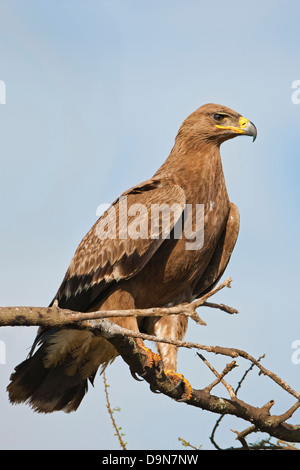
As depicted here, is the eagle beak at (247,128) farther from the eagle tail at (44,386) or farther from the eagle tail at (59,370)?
the eagle tail at (44,386)

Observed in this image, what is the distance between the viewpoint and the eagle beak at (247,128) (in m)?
6.93

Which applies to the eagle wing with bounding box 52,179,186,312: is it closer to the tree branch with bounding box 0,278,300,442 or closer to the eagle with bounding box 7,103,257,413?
the eagle with bounding box 7,103,257,413

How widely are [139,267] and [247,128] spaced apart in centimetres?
205

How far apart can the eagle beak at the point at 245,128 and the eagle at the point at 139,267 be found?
414mm

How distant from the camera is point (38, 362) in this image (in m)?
6.08

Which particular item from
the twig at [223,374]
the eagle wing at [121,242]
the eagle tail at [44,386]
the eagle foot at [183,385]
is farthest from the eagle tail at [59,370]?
the twig at [223,374]

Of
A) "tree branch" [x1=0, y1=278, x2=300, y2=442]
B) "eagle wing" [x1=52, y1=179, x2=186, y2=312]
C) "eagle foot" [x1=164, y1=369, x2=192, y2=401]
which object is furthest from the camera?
"eagle wing" [x1=52, y1=179, x2=186, y2=312]

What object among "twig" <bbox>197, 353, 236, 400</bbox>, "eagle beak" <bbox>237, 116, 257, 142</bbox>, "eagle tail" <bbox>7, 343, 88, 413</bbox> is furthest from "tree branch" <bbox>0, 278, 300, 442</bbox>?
"eagle beak" <bbox>237, 116, 257, 142</bbox>

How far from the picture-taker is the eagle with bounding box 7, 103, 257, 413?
235 inches

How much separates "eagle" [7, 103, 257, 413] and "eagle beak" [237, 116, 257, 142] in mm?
431

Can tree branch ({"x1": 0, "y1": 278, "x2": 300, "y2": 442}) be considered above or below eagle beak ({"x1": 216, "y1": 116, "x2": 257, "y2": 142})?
below

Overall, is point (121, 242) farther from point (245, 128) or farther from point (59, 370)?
point (245, 128)

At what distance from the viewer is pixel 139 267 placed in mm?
5918

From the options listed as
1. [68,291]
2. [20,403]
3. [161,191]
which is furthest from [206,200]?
[20,403]
